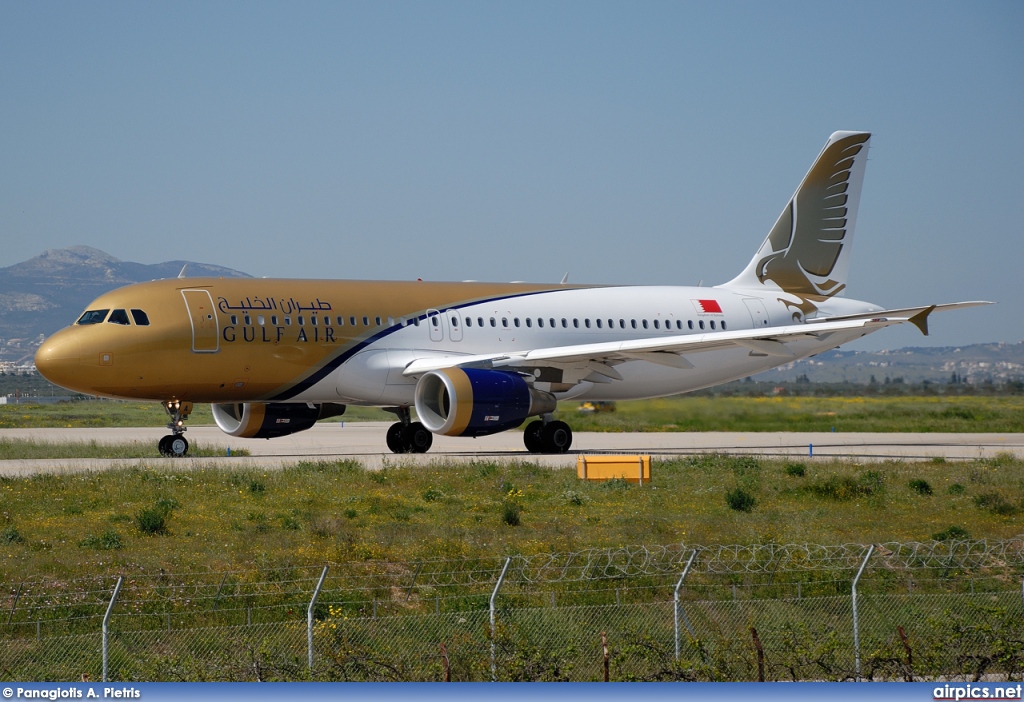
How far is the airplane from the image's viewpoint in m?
27.8

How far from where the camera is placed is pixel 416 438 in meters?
33.0


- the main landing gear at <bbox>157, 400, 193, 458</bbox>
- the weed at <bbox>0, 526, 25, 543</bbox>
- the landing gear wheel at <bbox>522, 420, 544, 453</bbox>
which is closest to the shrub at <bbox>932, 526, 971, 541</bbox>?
the weed at <bbox>0, 526, 25, 543</bbox>

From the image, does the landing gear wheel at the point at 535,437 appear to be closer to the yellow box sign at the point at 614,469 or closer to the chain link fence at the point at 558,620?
the yellow box sign at the point at 614,469

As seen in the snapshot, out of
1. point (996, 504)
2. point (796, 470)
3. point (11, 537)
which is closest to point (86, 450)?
point (11, 537)

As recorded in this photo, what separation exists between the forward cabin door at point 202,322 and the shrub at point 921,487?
15100 mm

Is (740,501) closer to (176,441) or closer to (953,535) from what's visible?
(953,535)

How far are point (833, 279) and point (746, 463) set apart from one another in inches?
502

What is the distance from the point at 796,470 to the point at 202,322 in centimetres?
1339

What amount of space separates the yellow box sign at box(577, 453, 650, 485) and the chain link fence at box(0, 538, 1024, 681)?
726 cm

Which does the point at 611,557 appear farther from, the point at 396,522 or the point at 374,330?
the point at 374,330

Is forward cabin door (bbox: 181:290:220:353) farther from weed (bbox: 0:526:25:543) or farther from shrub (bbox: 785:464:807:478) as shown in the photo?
shrub (bbox: 785:464:807:478)

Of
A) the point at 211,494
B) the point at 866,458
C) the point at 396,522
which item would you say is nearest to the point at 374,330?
the point at 211,494

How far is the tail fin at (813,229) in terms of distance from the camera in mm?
38094

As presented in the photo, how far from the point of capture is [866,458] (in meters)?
31.9
